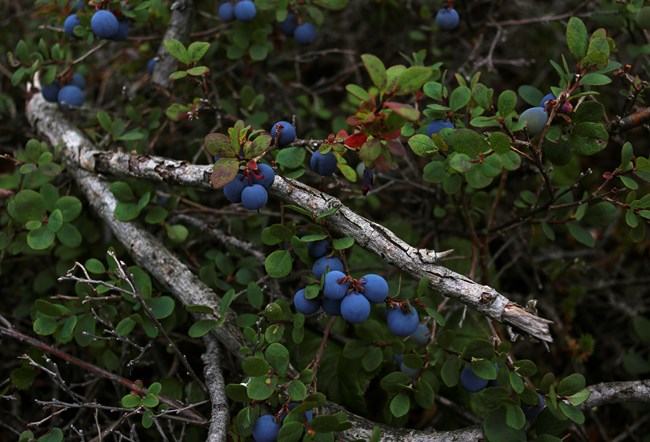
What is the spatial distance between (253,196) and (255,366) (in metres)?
0.43

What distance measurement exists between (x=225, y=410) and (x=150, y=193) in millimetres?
754

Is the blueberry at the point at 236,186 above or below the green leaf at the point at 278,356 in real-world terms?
above

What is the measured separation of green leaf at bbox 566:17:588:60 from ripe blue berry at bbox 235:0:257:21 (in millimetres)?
1120

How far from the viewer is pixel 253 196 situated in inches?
59.4

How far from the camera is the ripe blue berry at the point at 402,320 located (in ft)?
5.08

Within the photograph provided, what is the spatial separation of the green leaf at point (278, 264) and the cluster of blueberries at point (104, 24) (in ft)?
3.45

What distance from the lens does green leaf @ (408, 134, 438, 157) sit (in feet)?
5.24

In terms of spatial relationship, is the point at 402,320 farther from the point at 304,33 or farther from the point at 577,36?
the point at 304,33

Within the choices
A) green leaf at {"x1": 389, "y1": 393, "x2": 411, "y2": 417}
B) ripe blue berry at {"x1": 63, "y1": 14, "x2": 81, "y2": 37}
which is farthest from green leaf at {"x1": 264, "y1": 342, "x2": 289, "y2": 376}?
ripe blue berry at {"x1": 63, "y1": 14, "x2": 81, "y2": 37}

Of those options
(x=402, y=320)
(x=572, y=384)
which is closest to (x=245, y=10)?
(x=402, y=320)

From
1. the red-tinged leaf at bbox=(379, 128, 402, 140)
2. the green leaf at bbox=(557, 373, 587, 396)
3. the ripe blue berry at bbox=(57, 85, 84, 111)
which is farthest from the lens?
the ripe blue berry at bbox=(57, 85, 84, 111)

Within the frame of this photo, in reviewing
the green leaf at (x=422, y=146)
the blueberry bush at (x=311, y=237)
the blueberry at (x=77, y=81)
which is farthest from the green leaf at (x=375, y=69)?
the blueberry at (x=77, y=81)

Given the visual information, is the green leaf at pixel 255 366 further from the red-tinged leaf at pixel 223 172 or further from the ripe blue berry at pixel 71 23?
the ripe blue berry at pixel 71 23

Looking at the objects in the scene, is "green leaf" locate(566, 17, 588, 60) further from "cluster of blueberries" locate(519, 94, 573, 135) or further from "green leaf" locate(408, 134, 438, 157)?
"green leaf" locate(408, 134, 438, 157)
